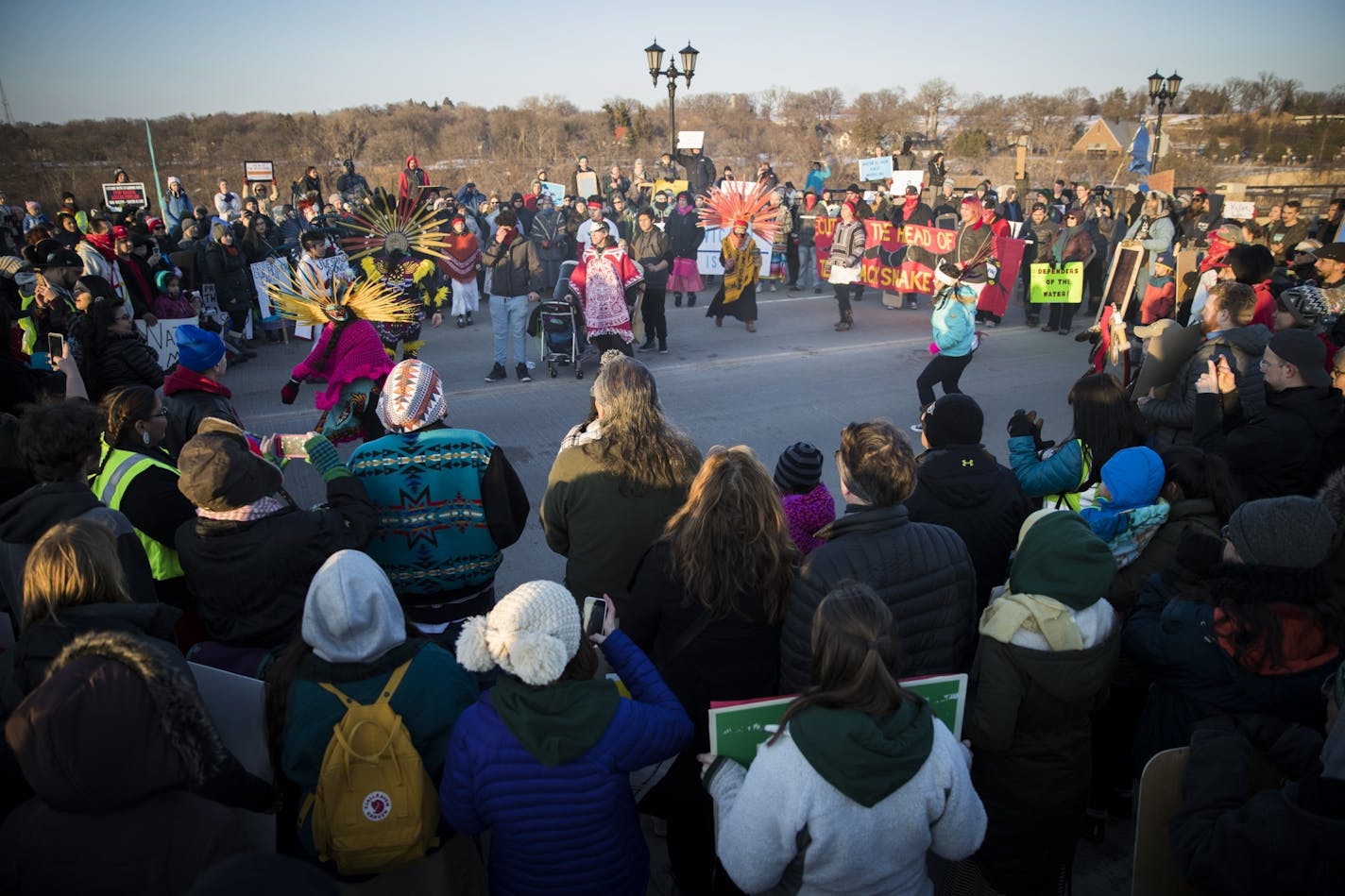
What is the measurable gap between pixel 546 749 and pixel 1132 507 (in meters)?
2.50

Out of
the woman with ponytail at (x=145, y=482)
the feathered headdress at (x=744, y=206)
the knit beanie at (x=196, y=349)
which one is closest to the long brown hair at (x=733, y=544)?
the woman with ponytail at (x=145, y=482)

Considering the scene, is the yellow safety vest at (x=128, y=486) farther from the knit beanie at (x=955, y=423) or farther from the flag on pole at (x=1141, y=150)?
the flag on pole at (x=1141, y=150)

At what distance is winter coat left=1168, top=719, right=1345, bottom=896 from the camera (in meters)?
1.67

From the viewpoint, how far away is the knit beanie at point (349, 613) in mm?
2193

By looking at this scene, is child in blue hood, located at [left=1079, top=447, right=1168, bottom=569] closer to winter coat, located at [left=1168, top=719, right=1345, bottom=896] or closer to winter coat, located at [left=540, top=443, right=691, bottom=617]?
winter coat, located at [left=1168, top=719, right=1345, bottom=896]

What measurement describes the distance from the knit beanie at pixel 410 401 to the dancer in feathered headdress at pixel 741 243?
27.9 feet

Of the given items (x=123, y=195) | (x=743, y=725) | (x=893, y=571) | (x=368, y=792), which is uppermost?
(x=123, y=195)

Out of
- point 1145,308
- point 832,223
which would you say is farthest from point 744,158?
point 1145,308

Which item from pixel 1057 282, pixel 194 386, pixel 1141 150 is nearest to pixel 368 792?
pixel 194 386

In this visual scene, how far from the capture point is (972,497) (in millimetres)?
3459

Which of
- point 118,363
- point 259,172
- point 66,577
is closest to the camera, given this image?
point 66,577

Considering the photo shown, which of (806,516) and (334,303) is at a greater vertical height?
(334,303)

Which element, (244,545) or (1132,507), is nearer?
(244,545)

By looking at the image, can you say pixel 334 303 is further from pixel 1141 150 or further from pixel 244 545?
pixel 1141 150
